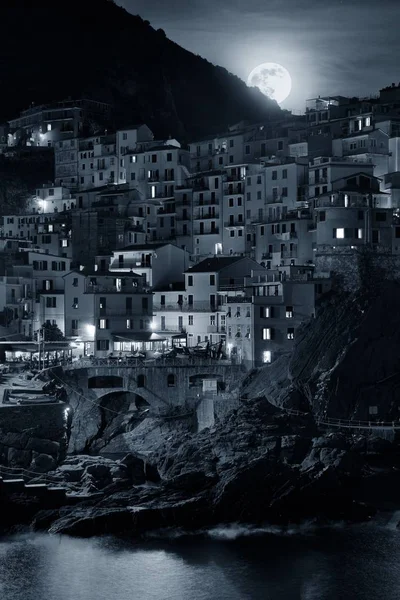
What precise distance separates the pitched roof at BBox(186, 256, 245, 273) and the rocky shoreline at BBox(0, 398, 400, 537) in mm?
22914

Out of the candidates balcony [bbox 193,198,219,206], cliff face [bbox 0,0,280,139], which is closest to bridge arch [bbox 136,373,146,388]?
balcony [bbox 193,198,219,206]

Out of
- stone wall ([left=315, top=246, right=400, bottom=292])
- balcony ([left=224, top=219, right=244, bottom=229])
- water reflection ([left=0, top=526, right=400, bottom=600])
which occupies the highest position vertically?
balcony ([left=224, top=219, right=244, bottom=229])

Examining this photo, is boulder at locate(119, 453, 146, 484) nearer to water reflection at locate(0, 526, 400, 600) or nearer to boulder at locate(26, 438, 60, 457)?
boulder at locate(26, 438, 60, 457)

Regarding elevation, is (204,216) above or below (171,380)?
above

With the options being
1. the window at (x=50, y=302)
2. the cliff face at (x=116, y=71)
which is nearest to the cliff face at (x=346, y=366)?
the window at (x=50, y=302)

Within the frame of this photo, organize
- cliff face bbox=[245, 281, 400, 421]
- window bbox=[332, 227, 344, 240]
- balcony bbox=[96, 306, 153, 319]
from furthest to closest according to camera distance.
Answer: balcony bbox=[96, 306, 153, 319]
window bbox=[332, 227, 344, 240]
cliff face bbox=[245, 281, 400, 421]

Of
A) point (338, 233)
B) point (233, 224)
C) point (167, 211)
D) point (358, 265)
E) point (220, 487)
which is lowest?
point (220, 487)

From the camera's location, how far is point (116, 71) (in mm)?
146875

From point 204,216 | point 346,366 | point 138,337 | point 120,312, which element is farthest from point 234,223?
point 346,366

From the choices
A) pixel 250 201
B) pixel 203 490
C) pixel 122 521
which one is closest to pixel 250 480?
pixel 203 490

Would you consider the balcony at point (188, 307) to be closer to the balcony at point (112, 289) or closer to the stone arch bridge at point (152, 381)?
the balcony at point (112, 289)

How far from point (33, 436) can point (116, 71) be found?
98.3 m

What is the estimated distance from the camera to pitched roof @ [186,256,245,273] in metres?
81.0

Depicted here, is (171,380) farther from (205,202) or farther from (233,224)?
(205,202)
